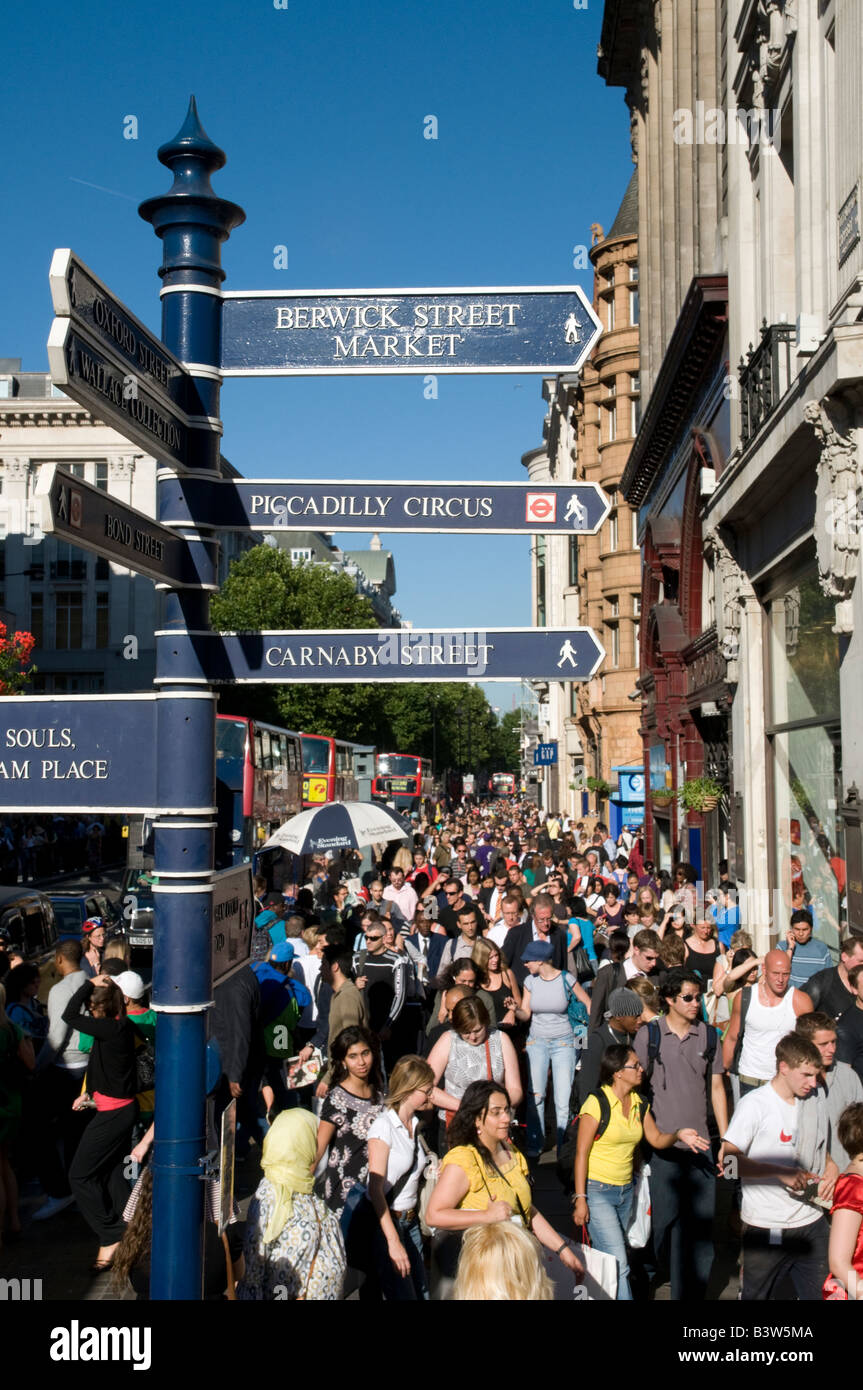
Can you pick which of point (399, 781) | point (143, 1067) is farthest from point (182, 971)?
point (399, 781)

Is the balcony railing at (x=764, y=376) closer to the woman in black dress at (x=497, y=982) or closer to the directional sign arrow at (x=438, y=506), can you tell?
the woman in black dress at (x=497, y=982)

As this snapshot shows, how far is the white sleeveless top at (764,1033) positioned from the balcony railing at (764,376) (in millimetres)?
8320

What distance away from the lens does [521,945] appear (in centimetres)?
1196

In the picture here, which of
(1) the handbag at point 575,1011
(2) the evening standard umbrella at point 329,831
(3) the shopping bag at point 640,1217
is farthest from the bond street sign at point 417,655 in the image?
(2) the evening standard umbrella at point 329,831

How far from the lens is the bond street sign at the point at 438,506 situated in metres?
5.13

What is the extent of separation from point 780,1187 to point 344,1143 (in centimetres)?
212

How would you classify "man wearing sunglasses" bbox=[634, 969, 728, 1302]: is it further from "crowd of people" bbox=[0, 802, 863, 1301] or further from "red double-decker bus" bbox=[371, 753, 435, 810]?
"red double-decker bus" bbox=[371, 753, 435, 810]

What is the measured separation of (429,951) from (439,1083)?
4909 millimetres

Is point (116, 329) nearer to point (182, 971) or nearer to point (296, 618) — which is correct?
point (182, 971)

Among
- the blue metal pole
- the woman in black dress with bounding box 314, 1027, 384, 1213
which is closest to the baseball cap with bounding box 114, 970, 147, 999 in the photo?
the woman in black dress with bounding box 314, 1027, 384, 1213

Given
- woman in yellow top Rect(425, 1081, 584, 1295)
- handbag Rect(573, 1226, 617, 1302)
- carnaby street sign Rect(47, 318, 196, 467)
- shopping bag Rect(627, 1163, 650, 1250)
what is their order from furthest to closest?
shopping bag Rect(627, 1163, 650, 1250) < woman in yellow top Rect(425, 1081, 584, 1295) < handbag Rect(573, 1226, 617, 1302) < carnaby street sign Rect(47, 318, 196, 467)

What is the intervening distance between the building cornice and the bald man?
560 inches

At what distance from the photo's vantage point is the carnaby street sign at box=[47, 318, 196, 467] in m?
3.70
